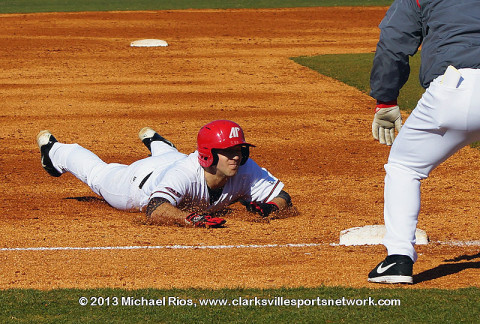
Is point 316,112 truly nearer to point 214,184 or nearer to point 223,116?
point 223,116

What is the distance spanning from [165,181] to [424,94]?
2822mm

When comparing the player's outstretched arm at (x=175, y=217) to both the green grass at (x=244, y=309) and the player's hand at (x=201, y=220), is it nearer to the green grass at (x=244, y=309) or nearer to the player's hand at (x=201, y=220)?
the player's hand at (x=201, y=220)

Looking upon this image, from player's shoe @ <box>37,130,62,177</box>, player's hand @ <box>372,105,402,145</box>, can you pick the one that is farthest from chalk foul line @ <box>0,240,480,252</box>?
player's shoe @ <box>37,130,62,177</box>

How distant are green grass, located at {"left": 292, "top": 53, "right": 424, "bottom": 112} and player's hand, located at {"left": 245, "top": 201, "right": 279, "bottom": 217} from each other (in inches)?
237

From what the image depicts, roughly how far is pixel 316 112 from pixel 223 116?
1.51 m

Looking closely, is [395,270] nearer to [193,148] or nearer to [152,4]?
[193,148]

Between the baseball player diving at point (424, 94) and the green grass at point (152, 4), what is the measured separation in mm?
25526

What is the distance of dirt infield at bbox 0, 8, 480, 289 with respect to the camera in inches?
216

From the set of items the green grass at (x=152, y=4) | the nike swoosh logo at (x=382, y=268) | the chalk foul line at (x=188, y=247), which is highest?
the nike swoosh logo at (x=382, y=268)

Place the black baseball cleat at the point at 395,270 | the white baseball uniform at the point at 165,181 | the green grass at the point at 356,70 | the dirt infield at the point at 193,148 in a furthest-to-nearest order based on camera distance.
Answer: the green grass at the point at 356,70, the white baseball uniform at the point at 165,181, the dirt infield at the point at 193,148, the black baseball cleat at the point at 395,270

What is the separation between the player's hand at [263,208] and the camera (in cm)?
711

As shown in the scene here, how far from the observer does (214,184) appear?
22.8 feet

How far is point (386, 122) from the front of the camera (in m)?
5.13

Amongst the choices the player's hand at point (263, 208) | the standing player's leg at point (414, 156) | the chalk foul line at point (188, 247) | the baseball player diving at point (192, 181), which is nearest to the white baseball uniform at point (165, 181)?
the baseball player diving at point (192, 181)
